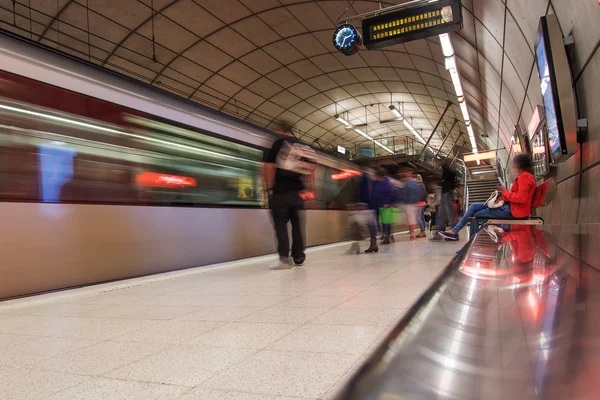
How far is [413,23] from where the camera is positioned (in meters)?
6.84

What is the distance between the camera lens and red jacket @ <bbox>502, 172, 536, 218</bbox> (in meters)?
5.30

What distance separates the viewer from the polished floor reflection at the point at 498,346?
0.86 metres

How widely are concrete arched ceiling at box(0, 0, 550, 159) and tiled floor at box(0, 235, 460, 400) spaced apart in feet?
9.14

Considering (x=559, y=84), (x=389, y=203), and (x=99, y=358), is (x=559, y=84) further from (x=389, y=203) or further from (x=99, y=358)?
(x=99, y=358)

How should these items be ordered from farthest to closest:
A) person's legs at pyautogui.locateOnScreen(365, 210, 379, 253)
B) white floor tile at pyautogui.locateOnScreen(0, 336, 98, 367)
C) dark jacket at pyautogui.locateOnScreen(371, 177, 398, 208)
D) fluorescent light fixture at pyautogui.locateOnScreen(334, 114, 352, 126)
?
fluorescent light fixture at pyautogui.locateOnScreen(334, 114, 352, 126) → dark jacket at pyautogui.locateOnScreen(371, 177, 398, 208) → person's legs at pyautogui.locateOnScreen(365, 210, 379, 253) → white floor tile at pyautogui.locateOnScreen(0, 336, 98, 367)

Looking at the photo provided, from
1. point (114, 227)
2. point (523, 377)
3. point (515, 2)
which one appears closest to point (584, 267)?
point (523, 377)

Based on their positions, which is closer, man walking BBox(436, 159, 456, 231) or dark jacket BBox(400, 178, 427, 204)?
man walking BBox(436, 159, 456, 231)

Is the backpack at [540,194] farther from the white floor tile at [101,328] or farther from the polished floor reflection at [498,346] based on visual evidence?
the white floor tile at [101,328]

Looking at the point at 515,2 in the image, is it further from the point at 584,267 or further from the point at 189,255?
the point at 189,255

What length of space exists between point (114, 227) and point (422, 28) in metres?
5.94

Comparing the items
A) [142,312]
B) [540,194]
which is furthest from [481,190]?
[142,312]

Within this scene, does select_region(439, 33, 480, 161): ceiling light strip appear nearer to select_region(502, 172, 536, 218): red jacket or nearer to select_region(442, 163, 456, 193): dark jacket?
select_region(442, 163, 456, 193): dark jacket

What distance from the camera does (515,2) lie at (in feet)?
20.2

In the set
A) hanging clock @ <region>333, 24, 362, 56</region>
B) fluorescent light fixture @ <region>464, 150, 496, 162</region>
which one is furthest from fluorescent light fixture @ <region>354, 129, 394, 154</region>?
hanging clock @ <region>333, 24, 362, 56</region>
